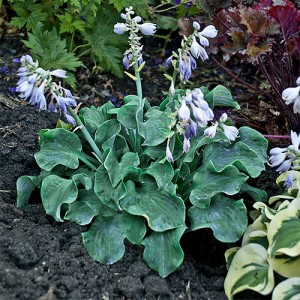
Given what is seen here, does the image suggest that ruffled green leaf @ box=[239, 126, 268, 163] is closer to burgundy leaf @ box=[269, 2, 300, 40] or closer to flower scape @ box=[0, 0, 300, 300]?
flower scape @ box=[0, 0, 300, 300]

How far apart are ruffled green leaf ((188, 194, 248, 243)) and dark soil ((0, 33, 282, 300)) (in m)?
0.21

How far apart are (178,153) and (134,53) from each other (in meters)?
0.56

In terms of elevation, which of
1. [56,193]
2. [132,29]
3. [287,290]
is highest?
[132,29]

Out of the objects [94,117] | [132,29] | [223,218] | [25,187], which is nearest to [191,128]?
[223,218]

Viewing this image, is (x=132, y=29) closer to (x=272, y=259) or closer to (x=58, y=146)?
(x=58, y=146)

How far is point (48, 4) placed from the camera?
408cm

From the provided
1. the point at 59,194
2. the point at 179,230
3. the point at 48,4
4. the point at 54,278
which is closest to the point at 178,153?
the point at 179,230

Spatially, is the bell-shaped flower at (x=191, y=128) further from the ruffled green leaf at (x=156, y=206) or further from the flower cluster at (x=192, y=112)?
the ruffled green leaf at (x=156, y=206)

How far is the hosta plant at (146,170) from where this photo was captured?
9.10ft

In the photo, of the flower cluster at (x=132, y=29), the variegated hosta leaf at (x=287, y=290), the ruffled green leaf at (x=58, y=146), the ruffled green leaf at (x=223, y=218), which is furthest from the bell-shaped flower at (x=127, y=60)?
the variegated hosta leaf at (x=287, y=290)

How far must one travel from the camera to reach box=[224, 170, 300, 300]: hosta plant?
2.58 metres

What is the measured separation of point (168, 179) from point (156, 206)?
5.8 inches

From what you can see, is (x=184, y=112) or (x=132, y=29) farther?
(x=132, y=29)

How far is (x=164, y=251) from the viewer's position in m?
2.79
